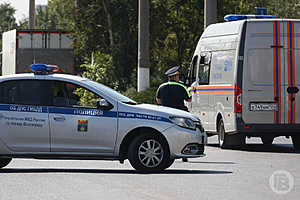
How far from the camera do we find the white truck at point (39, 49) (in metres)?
35.2

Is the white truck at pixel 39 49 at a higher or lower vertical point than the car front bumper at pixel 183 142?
higher

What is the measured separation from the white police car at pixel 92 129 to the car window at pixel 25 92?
2 centimetres

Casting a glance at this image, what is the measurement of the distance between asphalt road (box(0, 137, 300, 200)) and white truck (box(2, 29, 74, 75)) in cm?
1965

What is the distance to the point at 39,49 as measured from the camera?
3562cm

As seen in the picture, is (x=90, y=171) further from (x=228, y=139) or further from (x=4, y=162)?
(x=228, y=139)

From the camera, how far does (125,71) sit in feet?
138

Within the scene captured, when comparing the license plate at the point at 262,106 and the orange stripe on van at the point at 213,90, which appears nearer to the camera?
the license plate at the point at 262,106

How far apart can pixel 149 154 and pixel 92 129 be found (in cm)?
96

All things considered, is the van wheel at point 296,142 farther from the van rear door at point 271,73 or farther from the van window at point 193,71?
the van window at point 193,71

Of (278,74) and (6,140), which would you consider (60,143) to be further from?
(278,74)

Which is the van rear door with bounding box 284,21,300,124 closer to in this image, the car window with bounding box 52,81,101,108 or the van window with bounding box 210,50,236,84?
the van window with bounding box 210,50,236,84

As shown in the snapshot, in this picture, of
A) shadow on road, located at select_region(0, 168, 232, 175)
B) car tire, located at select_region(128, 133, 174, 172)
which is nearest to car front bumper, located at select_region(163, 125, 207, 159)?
car tire, located at select_region(128, 133, 174, 172)

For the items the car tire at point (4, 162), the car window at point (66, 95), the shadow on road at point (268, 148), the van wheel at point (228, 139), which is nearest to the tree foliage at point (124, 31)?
the shadow on road at point (268, 148)

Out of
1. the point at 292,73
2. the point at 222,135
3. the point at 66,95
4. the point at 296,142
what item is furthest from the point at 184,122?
the point at 296,142
